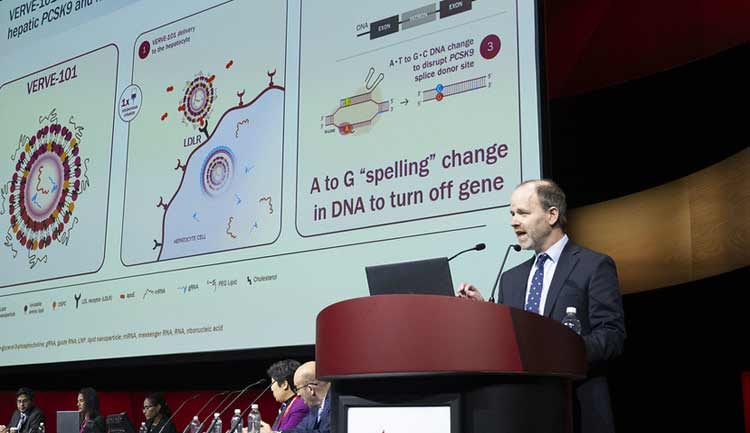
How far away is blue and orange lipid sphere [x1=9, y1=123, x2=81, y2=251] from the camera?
223 inches

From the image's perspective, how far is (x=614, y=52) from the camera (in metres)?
5.62

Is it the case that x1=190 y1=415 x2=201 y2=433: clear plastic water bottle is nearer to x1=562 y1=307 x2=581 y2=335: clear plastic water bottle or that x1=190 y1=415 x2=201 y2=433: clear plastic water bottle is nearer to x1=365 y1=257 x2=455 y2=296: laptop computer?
x1=365 y1=257 x2=455 y2=296: laptop computer

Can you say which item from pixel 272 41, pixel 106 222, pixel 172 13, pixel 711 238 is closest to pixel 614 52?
pixel 711 238

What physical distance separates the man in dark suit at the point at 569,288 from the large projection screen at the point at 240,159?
0.92 meters

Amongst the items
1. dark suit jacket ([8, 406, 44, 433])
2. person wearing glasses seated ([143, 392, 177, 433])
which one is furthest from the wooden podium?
dark suit jacket ([8, 406, 44, 433])

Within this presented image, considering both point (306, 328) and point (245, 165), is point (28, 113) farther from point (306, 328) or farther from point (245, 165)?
point (306, 328)

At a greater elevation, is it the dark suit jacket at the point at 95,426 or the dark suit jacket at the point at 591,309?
the dark suit jacket at the point at 591,309

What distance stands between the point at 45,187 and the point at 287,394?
241 cm

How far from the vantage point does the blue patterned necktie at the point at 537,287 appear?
8.38 ft

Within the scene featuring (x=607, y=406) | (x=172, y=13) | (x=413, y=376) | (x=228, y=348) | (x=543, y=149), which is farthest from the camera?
(x=172, y=13)

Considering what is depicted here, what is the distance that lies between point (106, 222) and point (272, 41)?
62.2 inches

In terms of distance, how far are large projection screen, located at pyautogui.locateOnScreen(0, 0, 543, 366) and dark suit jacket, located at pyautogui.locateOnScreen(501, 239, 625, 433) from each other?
1.01 meters

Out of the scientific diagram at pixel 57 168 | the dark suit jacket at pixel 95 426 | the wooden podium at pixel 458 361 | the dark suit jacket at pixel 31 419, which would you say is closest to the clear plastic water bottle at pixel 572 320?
the wooden podium at pixel 458 361

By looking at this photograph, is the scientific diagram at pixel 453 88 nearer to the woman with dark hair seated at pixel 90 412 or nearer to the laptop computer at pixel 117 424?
the laptop computer at pixel 117 424
